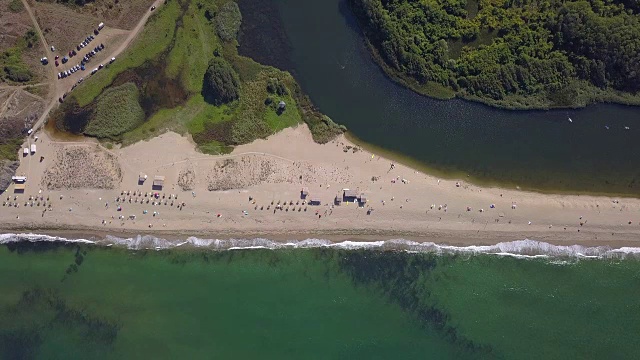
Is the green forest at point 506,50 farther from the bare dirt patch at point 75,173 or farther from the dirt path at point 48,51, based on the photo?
the bare dirt patch at point 75,173

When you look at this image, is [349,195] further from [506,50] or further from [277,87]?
[506,50]

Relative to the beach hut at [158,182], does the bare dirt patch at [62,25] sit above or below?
above

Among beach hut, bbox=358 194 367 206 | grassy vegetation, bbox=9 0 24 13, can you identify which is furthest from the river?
grassy vegetation, bbox=9 0 24 13

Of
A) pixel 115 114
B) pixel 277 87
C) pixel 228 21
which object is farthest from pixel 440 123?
pixel 115 114

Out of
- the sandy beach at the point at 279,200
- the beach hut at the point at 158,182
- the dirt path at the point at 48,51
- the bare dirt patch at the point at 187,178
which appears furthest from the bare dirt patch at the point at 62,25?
the bare dirt patch at the point at 187,178

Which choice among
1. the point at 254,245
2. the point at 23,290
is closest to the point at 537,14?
the point at 254,245

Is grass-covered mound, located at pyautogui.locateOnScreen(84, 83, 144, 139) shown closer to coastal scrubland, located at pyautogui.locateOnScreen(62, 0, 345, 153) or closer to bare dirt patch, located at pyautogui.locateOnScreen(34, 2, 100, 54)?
coastal scrubland, located at pyautogui.locateOnScreen(62, 0, 345, 153)
